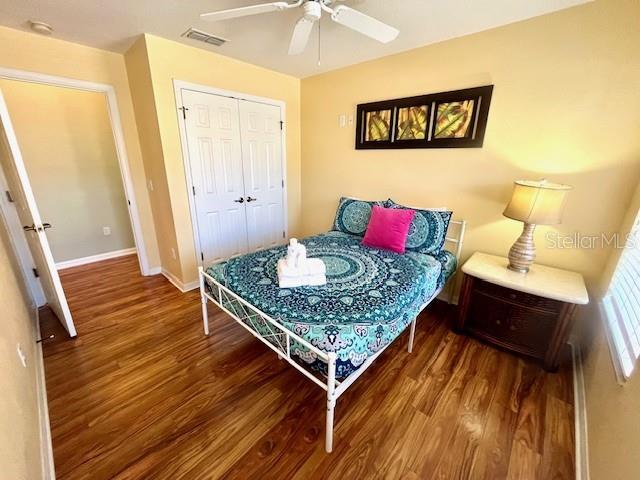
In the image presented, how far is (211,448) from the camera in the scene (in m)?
1.44

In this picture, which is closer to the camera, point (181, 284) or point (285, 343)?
point (285, 343)

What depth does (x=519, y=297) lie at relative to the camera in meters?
1.99

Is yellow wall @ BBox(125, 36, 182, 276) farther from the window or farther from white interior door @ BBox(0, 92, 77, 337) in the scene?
the window

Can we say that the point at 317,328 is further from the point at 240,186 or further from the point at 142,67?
the point at 142,67

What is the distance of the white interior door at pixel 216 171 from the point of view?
2.82m

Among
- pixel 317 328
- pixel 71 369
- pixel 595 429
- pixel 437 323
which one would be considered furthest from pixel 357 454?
pixel 71 369

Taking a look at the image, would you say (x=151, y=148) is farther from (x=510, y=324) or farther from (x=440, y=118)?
(x=510, y=324)

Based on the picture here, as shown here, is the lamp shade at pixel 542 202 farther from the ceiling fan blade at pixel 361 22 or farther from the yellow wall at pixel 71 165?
the yellow wall at pixel 71 165

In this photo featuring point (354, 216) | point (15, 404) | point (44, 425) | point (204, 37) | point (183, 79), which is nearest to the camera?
point (15, 404)

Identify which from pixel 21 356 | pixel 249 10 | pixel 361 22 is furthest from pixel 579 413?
pixel 21 356

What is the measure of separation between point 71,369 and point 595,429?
10.7ft

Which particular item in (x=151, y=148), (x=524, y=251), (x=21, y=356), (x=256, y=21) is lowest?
(x=21, y=356)

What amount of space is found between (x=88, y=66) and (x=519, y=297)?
14.4 ft

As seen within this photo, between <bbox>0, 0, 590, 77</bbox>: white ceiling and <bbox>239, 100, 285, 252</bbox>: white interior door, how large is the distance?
73 cm
